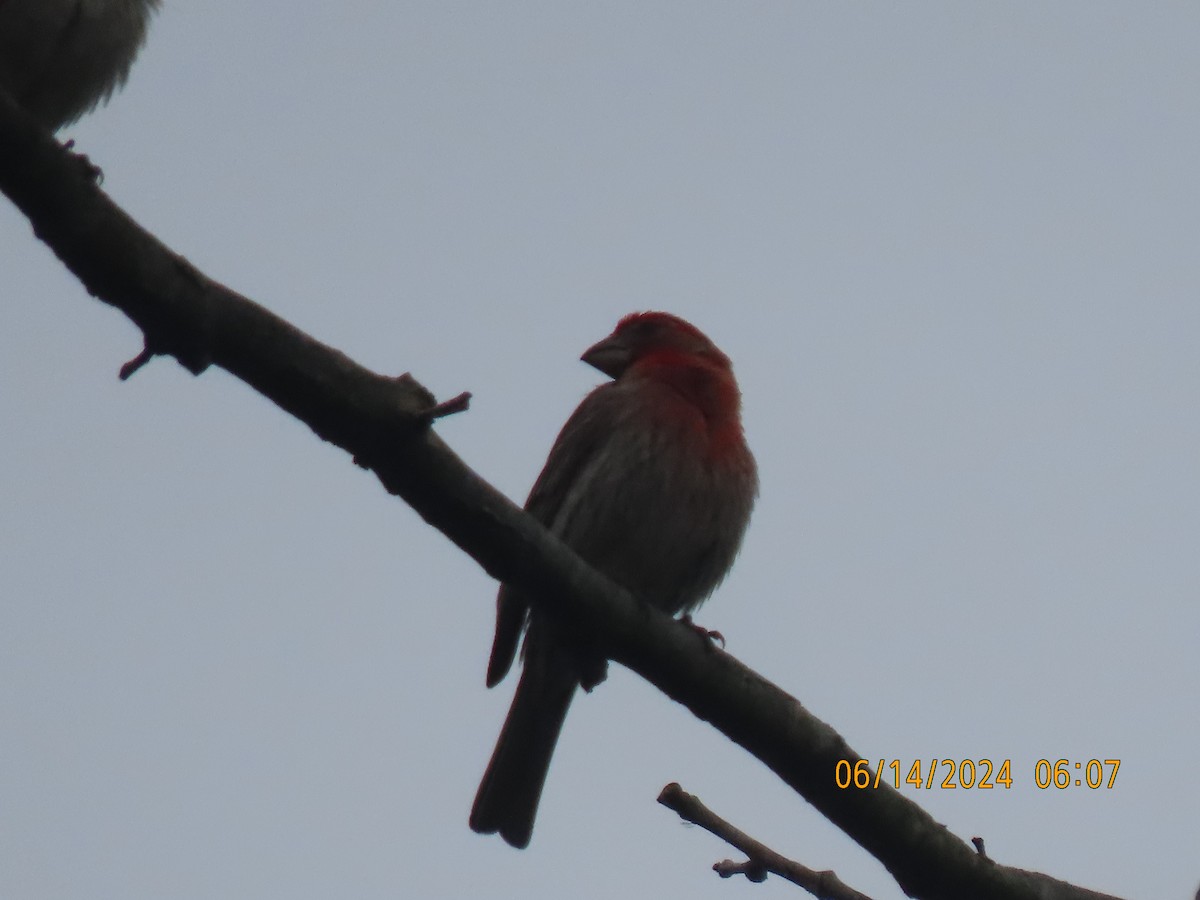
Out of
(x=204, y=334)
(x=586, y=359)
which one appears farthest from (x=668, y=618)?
(x=586, y=359)

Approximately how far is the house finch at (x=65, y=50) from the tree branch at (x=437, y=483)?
1.92 meters

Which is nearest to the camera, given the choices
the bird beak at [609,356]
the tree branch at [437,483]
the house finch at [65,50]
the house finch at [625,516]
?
the tree branch at [437,483]

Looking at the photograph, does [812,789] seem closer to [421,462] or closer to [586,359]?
[421,462]

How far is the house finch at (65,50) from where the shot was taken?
217 inches

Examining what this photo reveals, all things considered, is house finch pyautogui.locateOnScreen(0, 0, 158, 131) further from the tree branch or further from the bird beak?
the bird beak

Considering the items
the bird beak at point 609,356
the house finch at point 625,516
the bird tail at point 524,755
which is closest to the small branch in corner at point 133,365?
the house finch at point 625,516

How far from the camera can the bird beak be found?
816 centimetres

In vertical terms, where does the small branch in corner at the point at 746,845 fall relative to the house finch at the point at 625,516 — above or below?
below

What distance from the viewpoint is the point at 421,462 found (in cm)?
393

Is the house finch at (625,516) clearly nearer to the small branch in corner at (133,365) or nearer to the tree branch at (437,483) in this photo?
the tree branch at (437,483)

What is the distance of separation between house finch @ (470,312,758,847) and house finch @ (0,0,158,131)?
2.87 metres

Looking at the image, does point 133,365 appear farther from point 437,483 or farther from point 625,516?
point 625,516

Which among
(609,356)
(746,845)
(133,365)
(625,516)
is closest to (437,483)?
(133,365)

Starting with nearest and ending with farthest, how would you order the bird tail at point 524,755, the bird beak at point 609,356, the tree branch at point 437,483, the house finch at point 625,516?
1. the tree branch at point 437,483
2. the house finch at point 625,516
3. the bird tail at point 524,755
4. the bird beak at point 609,356
